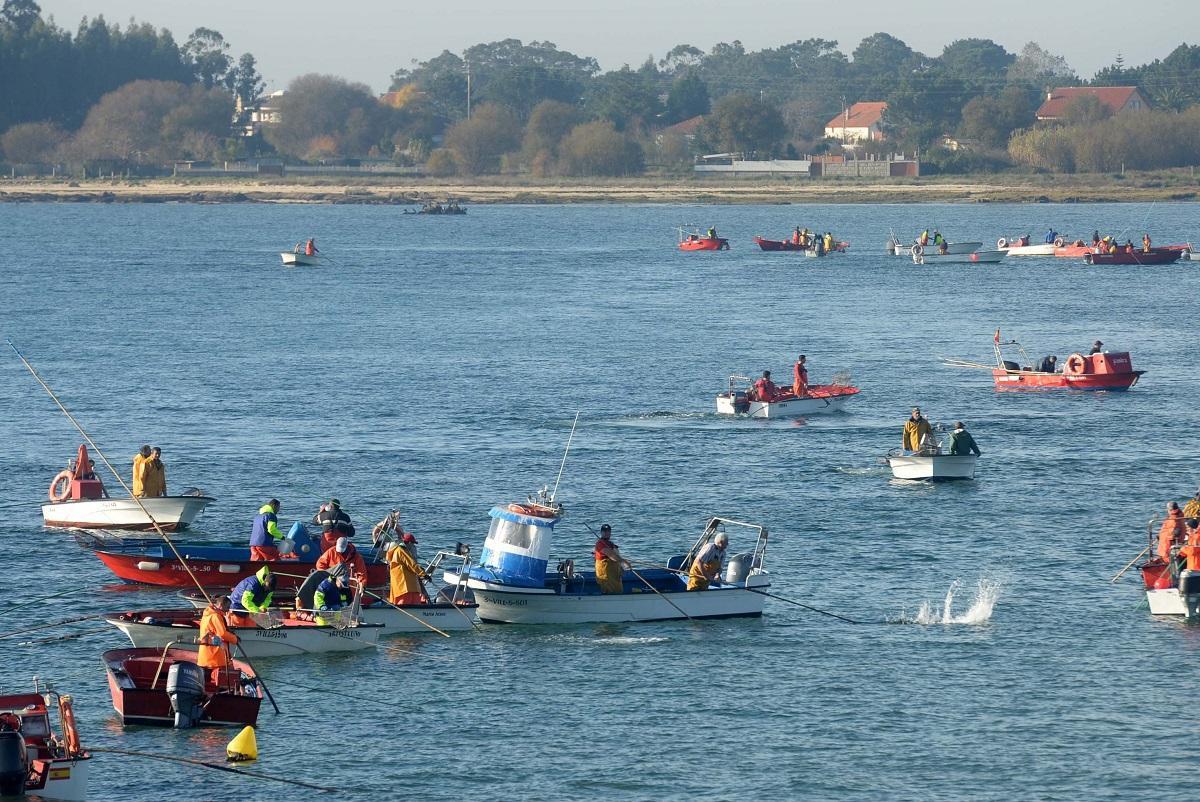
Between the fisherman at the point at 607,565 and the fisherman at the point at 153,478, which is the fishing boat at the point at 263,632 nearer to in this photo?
the fisherman at the point at 607,565

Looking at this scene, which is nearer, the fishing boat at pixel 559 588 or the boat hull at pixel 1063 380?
the fishing boat at pixel 559 588

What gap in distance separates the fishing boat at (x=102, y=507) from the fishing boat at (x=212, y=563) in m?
3.97

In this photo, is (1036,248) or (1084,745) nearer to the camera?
(1084,745)

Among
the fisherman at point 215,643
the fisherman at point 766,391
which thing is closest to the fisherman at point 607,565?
the fisherman at point 215,643

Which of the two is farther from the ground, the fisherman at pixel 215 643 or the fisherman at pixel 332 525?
the fisherman at pixel 332 525

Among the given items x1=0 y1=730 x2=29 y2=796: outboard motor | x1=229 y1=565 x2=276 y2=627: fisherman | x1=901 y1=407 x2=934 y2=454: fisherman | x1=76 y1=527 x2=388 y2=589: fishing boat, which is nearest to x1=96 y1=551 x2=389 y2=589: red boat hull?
x1=76 y1=527 x2=388 y2=589: fishing boat

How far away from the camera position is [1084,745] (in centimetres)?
2992

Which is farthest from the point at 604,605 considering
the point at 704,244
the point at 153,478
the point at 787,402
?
the point at 704,244

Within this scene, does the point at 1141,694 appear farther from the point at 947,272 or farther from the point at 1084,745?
the point at 947,272

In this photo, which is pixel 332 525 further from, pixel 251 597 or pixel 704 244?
pixel 704 244

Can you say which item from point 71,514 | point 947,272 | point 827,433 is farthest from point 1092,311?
point 71,514

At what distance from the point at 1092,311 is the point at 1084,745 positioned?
74.1 metres

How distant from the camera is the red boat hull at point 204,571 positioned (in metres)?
37.8

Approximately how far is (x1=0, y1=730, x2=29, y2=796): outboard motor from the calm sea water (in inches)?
98.8
